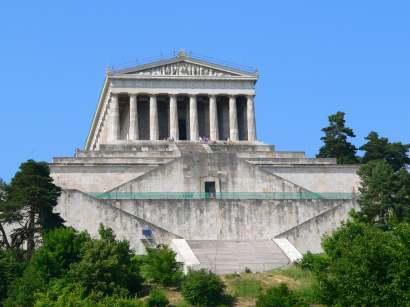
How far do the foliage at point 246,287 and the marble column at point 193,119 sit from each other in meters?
30.6

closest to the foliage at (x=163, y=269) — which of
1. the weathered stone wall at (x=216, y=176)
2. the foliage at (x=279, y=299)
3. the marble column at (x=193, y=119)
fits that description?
the foliage at (x=279, y=299)

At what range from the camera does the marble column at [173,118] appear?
7525 cm

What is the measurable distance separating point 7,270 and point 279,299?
11.5m

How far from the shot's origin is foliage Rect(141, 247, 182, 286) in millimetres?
45156

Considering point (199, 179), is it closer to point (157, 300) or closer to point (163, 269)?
point (163, 269)

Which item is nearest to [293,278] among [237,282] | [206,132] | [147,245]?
[237,282]

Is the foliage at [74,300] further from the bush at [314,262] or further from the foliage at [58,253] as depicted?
the bush at [314,262]

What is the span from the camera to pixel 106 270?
43.1 metres

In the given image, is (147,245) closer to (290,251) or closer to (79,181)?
(290,251)

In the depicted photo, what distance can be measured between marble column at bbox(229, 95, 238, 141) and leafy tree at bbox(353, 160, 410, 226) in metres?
23.6

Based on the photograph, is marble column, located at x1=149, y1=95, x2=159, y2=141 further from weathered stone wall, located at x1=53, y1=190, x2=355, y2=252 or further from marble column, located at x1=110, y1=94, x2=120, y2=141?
weathered stone wall, located at x1=53, y1=190, x2=355, y2=252

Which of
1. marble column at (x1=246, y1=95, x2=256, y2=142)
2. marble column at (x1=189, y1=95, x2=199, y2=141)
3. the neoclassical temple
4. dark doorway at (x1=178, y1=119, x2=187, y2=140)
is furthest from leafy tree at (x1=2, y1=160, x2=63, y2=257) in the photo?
marble column at (x1=246, y1=95, x2=256, y2=142)

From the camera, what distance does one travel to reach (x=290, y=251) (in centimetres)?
5103

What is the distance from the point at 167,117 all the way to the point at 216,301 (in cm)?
3594
